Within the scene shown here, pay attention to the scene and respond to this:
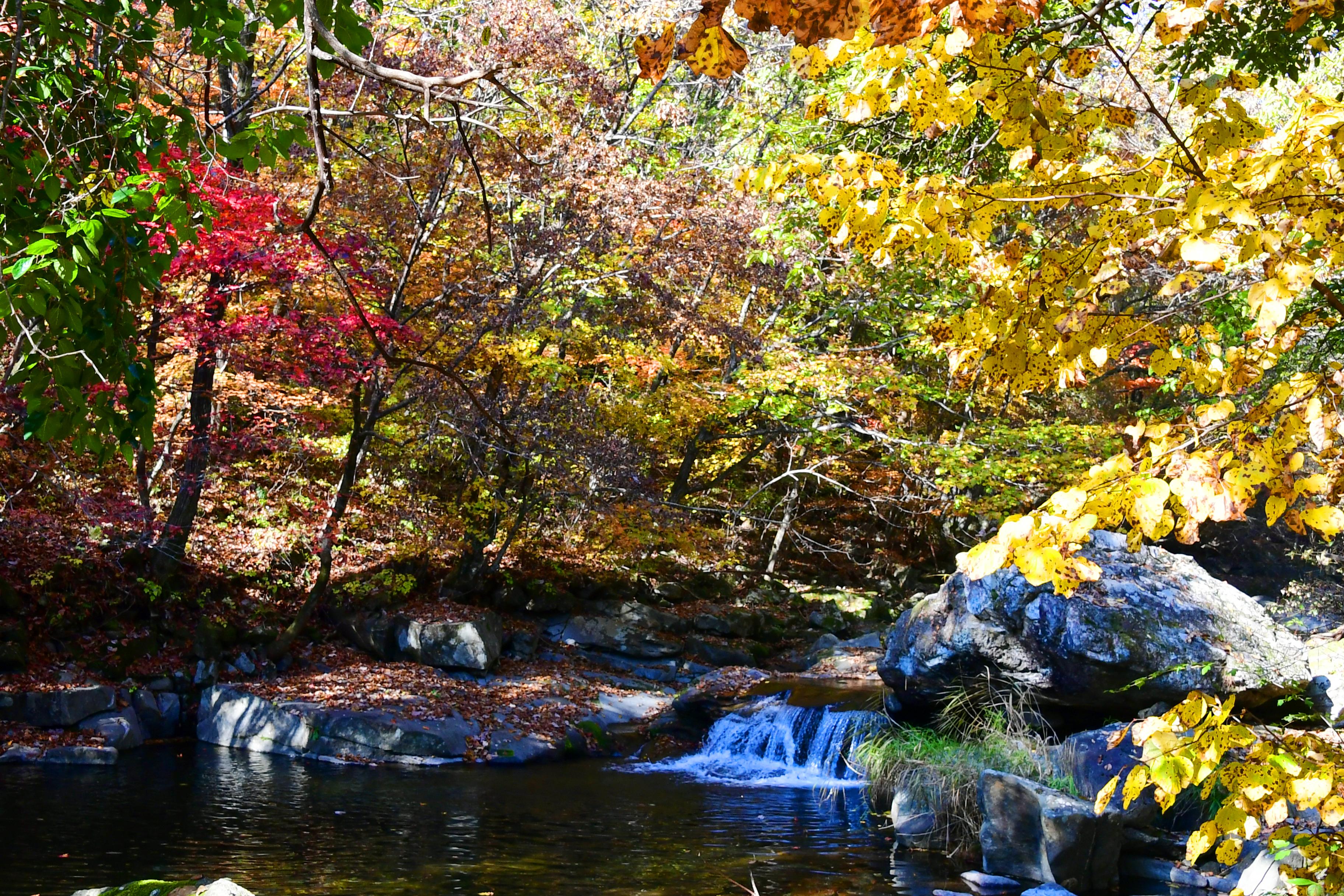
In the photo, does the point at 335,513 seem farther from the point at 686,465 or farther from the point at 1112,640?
the point at 1112,640

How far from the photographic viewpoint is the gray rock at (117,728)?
30.3ft

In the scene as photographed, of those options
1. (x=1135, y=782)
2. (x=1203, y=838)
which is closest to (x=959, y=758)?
(x=1203, y=838)

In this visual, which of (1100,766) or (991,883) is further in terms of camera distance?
(1100,766)

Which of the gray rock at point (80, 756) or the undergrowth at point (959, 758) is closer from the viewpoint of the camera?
the undergrowth at point (959, 758)

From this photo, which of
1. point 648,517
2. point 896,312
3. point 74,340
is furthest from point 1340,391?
point 896,312

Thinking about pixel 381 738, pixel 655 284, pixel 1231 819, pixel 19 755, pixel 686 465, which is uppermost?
pixel 655 284

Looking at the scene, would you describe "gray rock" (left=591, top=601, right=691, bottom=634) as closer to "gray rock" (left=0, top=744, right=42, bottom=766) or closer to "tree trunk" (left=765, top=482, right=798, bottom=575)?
"tree trunk" (left=765, top=482, right=798, bottom=575)

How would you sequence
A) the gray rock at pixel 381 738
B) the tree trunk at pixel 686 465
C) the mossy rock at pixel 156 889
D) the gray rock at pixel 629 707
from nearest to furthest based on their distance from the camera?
1. the mossy rock at pixel 156 889
2. the gray rock at pixel 381 738
3. the gray rock at pixel 629 707
4. the tree trunk at pixel 686 465

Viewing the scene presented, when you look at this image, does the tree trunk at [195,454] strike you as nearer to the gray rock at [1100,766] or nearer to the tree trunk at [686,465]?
the tree trunk at [686,465]

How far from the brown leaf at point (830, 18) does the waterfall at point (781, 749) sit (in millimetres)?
8420

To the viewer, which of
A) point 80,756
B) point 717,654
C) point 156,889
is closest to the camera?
point 156,889

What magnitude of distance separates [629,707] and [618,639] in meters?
2.51

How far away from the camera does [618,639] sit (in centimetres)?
1448

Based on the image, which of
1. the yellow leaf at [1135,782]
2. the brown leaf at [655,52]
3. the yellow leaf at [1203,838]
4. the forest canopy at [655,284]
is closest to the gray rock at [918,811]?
the forest canopy at [655,284]
